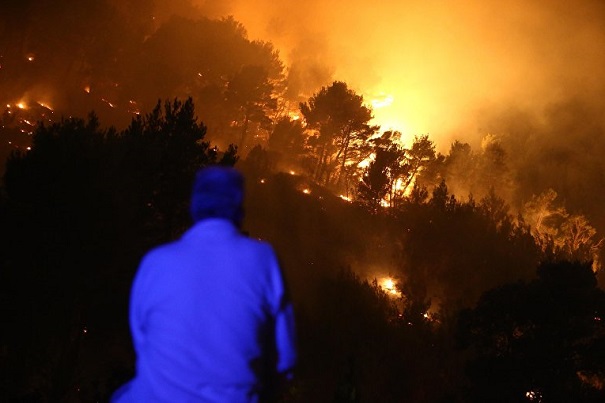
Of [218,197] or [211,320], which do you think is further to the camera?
[218,197]

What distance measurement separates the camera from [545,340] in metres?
12.0

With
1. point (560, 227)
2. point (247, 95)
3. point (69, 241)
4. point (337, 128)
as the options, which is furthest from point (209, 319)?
point (560, 227)

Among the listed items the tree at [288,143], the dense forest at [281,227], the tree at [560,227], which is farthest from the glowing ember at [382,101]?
the tree at [288,143]

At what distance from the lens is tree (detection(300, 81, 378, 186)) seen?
47.9 m

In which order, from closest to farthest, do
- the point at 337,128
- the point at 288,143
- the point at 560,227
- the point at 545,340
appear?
the point at 545,340, the point at 288,143, the point at 337,128, the point at 560,227

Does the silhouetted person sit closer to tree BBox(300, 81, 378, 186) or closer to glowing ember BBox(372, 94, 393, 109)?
tree BBox(300, 81, 378, 186)

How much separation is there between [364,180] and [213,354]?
125 ft

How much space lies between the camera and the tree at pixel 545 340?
1159 centimetres

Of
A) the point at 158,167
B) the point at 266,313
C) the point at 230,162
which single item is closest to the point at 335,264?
the point at 230,162

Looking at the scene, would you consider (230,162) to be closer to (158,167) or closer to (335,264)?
(158,167)

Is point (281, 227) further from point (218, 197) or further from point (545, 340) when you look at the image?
point (218, 197)

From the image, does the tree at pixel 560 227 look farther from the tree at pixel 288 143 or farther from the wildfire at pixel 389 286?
Answer: the tree at pixel 288 143

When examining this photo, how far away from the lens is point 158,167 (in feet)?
52.4

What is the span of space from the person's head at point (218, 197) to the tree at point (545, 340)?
12.3 metres
